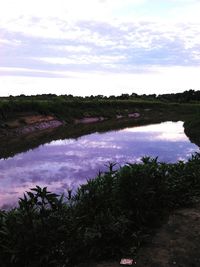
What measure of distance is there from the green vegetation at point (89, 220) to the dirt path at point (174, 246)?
217 millimetres

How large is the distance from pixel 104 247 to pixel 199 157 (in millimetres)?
6144

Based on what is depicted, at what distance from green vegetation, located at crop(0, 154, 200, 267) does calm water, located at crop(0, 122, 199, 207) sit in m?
5.24

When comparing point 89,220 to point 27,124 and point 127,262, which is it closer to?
point 127,262

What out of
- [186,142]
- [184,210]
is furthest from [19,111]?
[184,210]

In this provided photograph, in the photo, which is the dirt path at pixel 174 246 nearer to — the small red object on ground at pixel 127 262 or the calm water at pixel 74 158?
the small red object on ground at pixel 127 262

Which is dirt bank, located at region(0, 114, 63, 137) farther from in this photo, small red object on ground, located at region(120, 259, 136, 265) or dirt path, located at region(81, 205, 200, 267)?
small red object on ground, located at region(120, 259, 136, 265)

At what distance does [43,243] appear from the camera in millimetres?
6773

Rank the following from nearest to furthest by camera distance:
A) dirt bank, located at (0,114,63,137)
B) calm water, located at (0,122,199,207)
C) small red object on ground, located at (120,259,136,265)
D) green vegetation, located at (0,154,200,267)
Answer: small red object on ground, located at (120,259,136,265) → green vegetation, located at (0,154,200,267) → calm water, located at (0,122,199,207) → dirt bank, located at (0,114,63,137)

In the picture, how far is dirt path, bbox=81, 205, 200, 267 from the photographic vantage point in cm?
663

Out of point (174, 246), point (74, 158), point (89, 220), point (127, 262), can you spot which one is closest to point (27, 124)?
point (74, 158)

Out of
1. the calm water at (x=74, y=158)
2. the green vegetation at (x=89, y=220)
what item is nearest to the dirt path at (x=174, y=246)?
the green vegetation at (x=89, y=220)

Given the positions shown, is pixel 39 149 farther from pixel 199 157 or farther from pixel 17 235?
pixel 17 235

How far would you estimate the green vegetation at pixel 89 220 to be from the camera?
6.70 metres

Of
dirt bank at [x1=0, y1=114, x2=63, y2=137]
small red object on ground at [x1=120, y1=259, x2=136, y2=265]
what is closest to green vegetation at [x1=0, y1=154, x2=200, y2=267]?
small red object on ground at [x1=120, y1=259, x2=136, y2=265]
